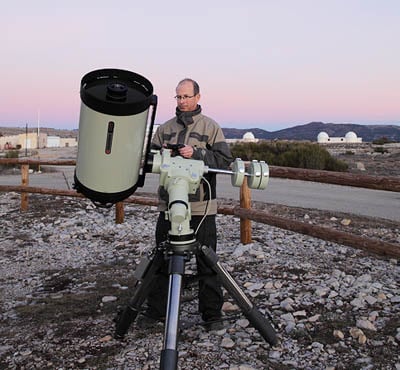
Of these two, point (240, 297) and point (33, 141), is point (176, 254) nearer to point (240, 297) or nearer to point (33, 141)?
point (240, 297)

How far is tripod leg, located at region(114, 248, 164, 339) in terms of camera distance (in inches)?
109

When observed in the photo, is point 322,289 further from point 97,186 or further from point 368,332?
point 97,186

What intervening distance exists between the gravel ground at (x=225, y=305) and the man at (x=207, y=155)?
19cm

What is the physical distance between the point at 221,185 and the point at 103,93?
1155 cm

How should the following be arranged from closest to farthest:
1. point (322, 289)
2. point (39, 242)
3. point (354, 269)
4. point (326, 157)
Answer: point (322, 289) < point (354, 269) < point (39, 242) < point (326, 157)

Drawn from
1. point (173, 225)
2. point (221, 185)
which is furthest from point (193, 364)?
point (221, 185)

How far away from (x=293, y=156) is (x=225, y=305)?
17.9 m

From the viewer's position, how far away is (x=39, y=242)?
257 inches

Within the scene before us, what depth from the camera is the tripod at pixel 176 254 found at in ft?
7.57

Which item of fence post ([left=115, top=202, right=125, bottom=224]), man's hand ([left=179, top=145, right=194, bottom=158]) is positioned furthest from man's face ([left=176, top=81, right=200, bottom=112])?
fence post ([left=115, top=202, right=125, bottom=224])

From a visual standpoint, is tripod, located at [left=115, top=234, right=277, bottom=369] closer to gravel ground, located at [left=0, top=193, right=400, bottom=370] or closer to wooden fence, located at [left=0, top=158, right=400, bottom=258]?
gravel ground, located at [left=0, top=193, right=400, bottom=370]

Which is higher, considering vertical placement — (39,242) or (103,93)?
(103,93)

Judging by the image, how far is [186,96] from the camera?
10.7 feet

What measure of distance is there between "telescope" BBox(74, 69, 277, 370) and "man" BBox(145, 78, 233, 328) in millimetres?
583
